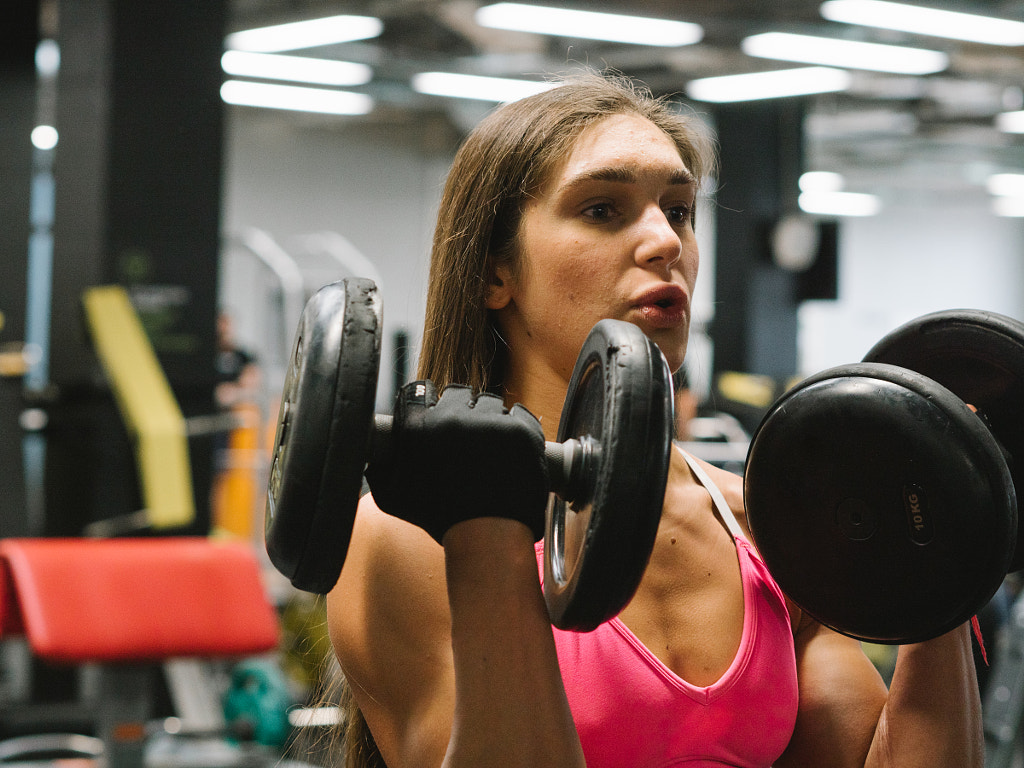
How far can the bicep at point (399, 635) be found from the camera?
3.65 ft

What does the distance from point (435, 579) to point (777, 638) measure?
1.32 ft

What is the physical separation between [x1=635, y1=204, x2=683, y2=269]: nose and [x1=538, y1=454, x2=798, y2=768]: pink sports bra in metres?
0.34

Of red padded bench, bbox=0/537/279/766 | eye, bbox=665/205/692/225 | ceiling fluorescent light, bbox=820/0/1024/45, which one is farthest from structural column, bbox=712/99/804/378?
eye, bbox=665/205/692/225

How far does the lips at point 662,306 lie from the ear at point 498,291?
7.1 inches

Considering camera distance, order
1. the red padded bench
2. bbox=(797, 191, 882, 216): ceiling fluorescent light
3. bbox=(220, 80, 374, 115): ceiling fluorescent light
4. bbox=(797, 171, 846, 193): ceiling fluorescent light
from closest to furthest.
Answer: the red padded bench < bbox=(220, 80, 374, 115): ceiling fluorescent light < bbox=(797, 171, 846, 193): ceiling fluorescent light < bbox=(797, 191, 882, 216): ceiling fluorescent light

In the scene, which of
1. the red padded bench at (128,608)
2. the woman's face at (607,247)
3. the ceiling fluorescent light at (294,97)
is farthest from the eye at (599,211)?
the ceiling fluorescent light at (294,97)

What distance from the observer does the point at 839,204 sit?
1504 cm

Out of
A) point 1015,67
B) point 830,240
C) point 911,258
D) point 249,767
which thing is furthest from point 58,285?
point 911,258

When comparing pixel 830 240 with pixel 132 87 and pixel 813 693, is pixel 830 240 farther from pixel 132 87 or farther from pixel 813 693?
pixel 813 693

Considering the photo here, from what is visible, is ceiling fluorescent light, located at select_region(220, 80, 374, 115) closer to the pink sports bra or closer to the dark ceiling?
the dark ceiling

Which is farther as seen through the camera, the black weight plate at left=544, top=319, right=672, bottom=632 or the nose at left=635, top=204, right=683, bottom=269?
the nose at left=635, top=204, right=683, bottom=269

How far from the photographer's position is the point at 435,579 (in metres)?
1.14

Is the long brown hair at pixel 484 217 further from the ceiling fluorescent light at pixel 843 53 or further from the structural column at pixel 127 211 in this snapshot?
the ceiling fluorescent light at pixel 843 53

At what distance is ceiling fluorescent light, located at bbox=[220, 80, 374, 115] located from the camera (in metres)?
9.90
